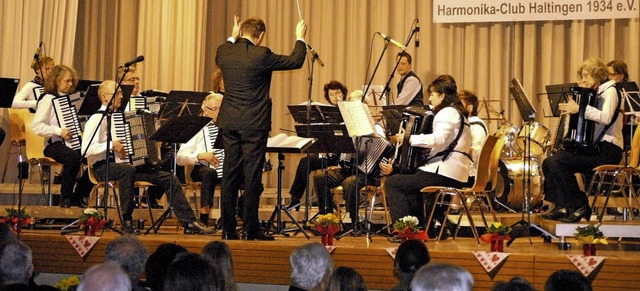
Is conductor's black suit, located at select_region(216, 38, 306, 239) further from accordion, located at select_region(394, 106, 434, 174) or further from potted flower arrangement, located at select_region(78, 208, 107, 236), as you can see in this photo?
accordion, located at select_region(394, 106, 434, 174)

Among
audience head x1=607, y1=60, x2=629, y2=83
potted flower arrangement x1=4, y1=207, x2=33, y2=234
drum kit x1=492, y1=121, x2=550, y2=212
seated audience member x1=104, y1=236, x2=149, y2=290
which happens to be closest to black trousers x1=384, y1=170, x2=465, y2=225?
audience head x1=607, y1=60, x2=629, y2=83

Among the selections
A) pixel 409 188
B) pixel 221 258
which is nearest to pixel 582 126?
pixel 409 188

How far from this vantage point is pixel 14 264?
4.70m

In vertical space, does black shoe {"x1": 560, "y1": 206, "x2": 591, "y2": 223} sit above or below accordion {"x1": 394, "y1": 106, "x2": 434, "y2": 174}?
below

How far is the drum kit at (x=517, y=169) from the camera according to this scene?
11.3 meters

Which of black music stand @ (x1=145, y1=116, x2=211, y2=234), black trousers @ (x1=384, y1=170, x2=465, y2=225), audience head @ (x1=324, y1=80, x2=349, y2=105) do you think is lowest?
black trousers @ (x1=384, y1=170, x2=465, y2=225)

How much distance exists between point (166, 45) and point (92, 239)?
5726mm

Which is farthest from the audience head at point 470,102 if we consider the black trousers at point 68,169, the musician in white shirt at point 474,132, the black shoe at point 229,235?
the black trousers at point 68,169

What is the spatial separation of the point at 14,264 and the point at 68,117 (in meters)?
5.64

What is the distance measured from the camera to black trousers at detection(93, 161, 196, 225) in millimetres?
9477

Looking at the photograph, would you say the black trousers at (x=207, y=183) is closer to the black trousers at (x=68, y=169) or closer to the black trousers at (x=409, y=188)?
the black trousers at (x=68, y=169)

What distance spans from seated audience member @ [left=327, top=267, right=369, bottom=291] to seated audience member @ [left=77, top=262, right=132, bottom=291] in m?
1.10

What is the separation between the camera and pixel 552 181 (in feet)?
30.0

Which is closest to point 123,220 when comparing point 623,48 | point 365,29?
point 365,29
